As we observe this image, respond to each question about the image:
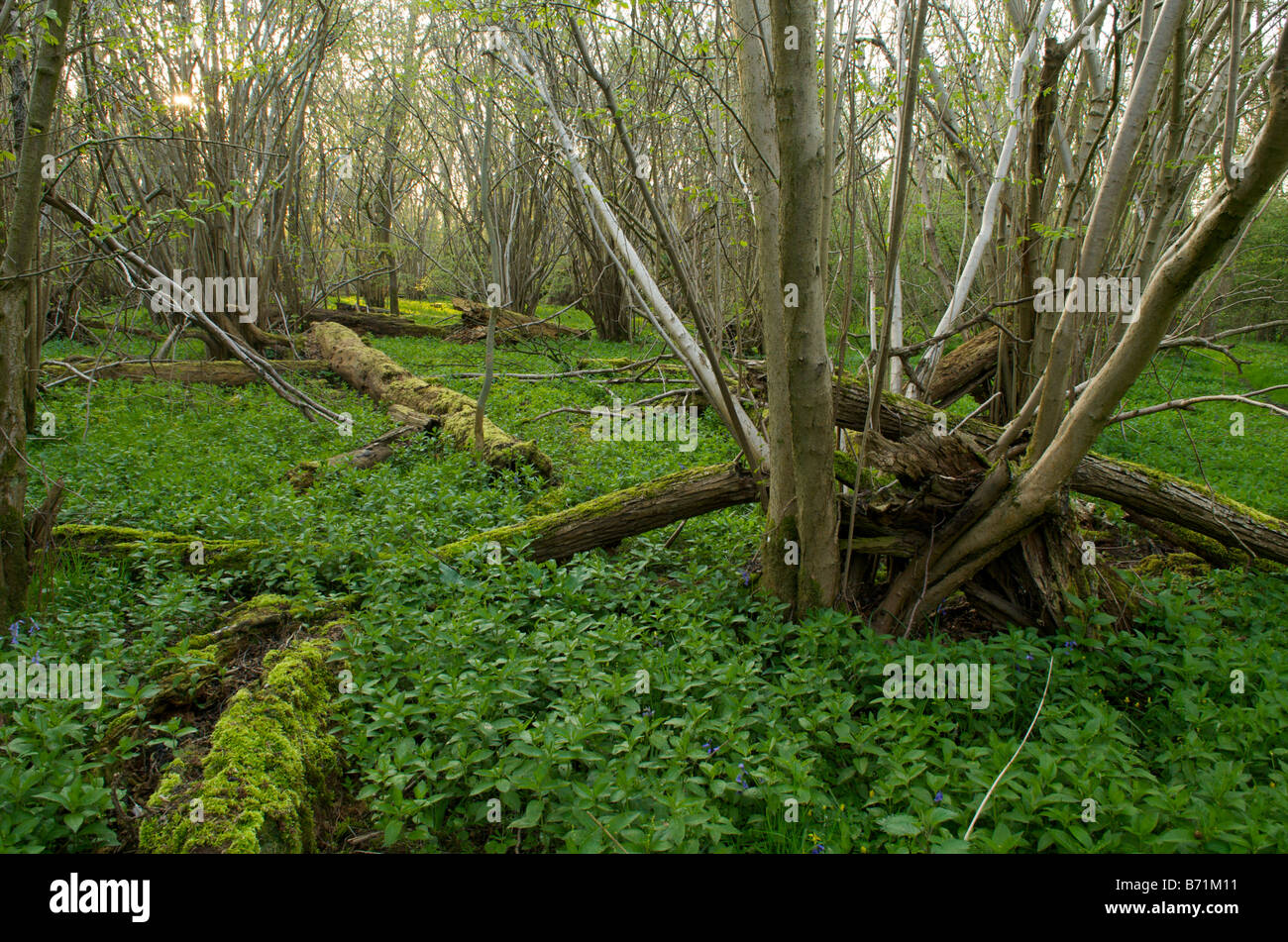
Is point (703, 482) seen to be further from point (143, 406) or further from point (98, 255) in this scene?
point (143, 406)

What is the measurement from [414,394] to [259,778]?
6.82m

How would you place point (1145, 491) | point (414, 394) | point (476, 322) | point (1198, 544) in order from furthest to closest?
point (476, 322)
point (414, 394)
point (1198, 544)
point (1145, 491)

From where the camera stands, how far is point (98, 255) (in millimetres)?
3736
